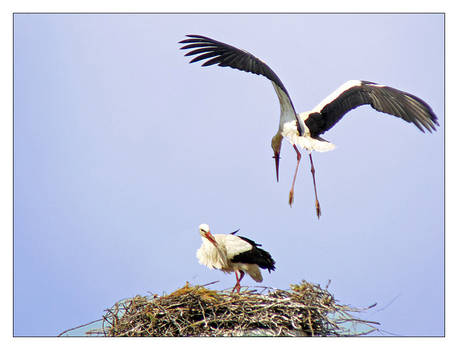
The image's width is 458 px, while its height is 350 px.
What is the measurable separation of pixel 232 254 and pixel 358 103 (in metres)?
2.02

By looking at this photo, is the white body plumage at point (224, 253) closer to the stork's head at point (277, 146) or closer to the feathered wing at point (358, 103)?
the stork's head at point (277, 146)

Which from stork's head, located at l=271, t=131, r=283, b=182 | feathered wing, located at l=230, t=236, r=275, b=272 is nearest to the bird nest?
feathered wing, located at l=230, t=236, r=275, b=272

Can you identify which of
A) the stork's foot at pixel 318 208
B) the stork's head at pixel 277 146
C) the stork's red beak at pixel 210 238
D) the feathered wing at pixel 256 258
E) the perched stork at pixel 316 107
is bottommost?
the feathered wing at pixel 256 258

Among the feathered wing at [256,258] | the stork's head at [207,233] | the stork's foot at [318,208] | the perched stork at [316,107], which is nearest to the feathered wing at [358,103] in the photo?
the perched stork at [316,107]

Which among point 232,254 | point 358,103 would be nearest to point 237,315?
point 232,254

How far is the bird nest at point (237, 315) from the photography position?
5.31 m

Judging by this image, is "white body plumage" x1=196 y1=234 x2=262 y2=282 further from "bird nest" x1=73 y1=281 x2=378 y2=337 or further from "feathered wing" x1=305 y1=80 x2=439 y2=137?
"feathered wing" x1=305 y1=80 x2=439 y2=137

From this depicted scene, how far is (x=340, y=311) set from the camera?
5504 millimetres

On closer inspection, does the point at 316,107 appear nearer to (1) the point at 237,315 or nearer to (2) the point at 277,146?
(2) the point at 277,146

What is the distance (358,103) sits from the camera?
654 centimetres

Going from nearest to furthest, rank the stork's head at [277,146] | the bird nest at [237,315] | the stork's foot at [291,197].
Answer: the bird nest at [237,315] < the stork's foot at [291,197] < the stork's head at [277,146]

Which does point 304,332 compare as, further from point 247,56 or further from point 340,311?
point 247,56

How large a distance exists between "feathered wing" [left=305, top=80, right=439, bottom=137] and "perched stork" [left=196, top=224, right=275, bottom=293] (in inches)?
51.4

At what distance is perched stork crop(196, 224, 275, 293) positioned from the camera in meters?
6.36
